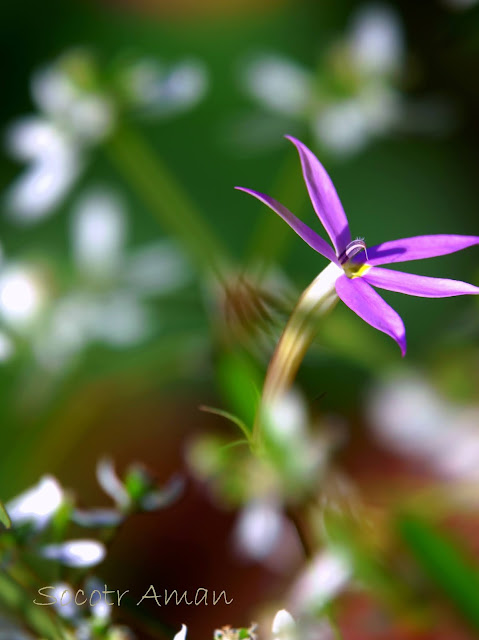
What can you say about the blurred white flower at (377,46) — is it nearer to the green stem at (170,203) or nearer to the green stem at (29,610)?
the green stem at (170,203)

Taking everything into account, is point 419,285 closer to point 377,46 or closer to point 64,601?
point 64,601

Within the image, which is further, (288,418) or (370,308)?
(288,418)

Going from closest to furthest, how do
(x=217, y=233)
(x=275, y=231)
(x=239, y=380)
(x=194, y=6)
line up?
(x=239, y=380), (x=275, y=231), (x=217, y=233), (x=194, y=6)

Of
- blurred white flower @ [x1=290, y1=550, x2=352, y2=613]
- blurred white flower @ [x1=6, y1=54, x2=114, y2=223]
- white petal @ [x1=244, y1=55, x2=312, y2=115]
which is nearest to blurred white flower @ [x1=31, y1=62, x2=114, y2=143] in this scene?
blurred white flower @ [x1=6, y1=54, x2=114, y2=223]

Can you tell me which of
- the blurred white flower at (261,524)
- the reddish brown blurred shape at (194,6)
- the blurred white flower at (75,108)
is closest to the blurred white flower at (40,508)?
the blurred white flower at (261,524)

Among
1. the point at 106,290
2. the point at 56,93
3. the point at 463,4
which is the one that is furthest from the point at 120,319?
the point at 463,4

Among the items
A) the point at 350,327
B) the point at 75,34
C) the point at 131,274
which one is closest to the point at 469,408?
Answer: the point at 350,327

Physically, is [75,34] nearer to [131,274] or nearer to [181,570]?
[131,274]

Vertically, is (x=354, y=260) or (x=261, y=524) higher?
(x=354, y=260)
